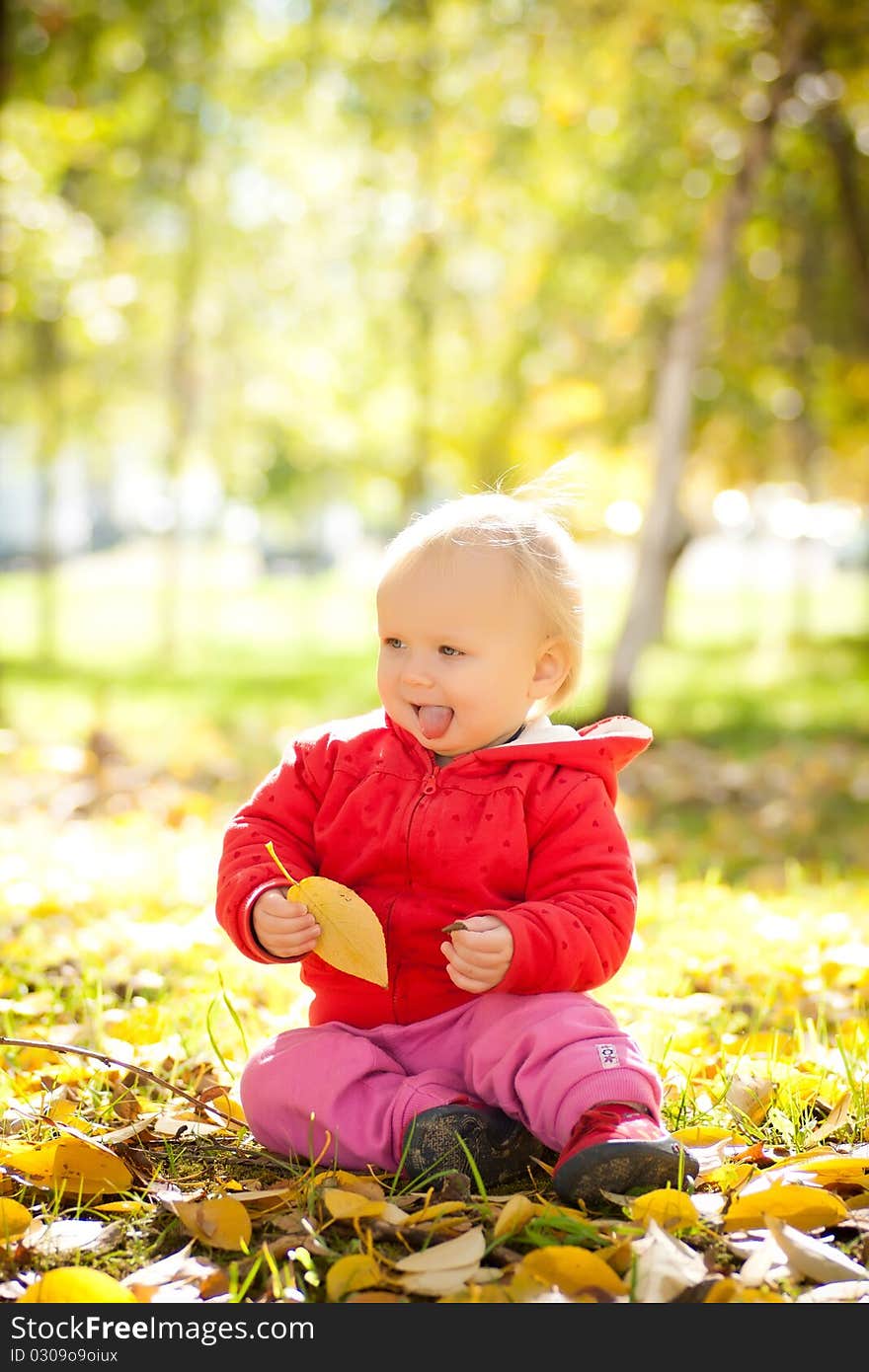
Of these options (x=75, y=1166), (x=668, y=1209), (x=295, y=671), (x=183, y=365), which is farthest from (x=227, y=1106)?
(x=183, y=365)

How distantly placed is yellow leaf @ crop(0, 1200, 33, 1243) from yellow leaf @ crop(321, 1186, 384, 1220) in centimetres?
39

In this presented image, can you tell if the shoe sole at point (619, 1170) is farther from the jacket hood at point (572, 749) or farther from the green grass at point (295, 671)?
the green grass at point (295, 671)

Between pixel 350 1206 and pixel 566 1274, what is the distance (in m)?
0.32

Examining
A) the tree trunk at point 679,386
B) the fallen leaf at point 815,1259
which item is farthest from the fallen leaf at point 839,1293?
the tree trunk at point 679,386

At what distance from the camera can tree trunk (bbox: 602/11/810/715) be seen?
24.4 feet

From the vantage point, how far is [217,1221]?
1.78m

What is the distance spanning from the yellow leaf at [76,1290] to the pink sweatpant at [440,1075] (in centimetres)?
44

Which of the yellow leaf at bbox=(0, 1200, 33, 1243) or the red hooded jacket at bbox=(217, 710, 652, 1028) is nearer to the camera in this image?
the yellow leaf at bbox=(0, 1200, 33, 1243)

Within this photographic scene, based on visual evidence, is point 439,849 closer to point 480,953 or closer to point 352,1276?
point 480,953

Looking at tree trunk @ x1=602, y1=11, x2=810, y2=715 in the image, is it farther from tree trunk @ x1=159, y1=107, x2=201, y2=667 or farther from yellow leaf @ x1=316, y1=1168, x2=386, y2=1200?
tree trunk @ x1=159, y1=107, x2=201, y2=667

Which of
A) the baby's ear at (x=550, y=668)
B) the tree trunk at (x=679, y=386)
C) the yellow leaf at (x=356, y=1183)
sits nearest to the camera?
the yellow leaf at (x=356, y=1183)

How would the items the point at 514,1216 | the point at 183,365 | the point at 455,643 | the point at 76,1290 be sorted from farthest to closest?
the point at 183,365
the point at 455,643
the point at 514,1216
the point at 76,1290

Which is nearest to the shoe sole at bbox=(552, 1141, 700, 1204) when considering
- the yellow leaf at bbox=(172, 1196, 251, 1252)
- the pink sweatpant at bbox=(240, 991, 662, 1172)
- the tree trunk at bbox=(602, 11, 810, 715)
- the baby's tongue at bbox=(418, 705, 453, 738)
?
the pink sweatpant at bbox=(240, 991, 662, 1172)

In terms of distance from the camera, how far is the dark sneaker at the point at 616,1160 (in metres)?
1.84
